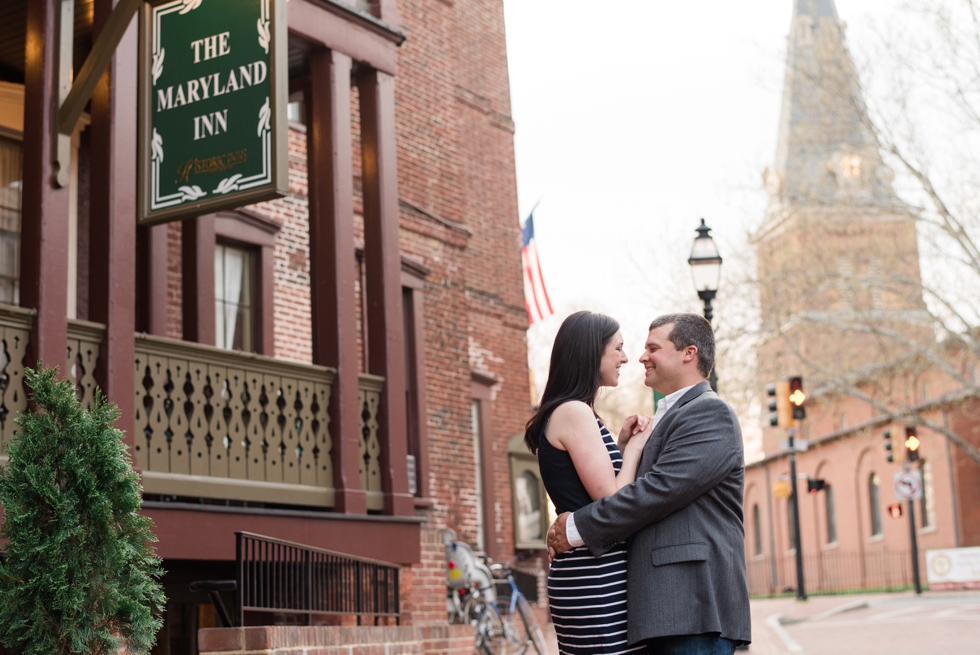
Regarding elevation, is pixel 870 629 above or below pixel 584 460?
below

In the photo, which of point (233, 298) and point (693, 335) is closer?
point (693, 335)

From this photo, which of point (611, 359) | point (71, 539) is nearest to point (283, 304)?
point (71, 539)

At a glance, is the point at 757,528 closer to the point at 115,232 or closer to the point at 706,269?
the point at 706,269

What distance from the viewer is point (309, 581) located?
9.10 meters

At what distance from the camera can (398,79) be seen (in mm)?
16391

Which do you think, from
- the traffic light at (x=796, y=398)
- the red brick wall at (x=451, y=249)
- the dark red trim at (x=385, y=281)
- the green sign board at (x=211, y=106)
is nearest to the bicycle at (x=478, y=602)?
the red brick wall at (x=451, y=249)

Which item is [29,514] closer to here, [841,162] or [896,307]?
[841,162]

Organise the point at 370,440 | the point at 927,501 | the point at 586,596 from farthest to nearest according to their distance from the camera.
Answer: the point at 927,501 → the point at 370,440 → the point at 586,596

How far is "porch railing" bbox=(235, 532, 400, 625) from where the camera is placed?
8266mm

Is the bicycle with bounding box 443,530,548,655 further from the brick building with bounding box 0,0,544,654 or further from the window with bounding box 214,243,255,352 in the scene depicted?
the window with bounding box 214,243,255,352

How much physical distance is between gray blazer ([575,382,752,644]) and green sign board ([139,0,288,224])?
504 centimetres

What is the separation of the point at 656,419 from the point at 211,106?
18.9 ft

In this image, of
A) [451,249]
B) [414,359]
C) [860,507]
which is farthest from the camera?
[860,507]

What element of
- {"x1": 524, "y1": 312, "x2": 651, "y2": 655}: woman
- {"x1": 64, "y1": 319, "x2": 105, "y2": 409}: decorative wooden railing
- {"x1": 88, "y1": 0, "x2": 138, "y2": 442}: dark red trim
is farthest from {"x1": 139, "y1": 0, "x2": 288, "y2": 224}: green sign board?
{"x1": 524, "y1": 312, "x2": 651, "y2": 655}: woman
